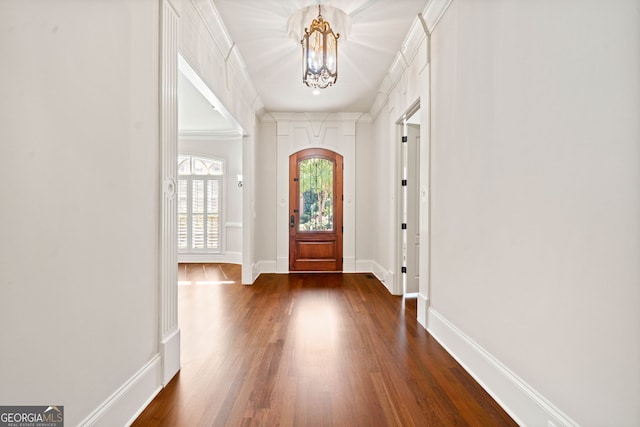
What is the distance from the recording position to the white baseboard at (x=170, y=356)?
7.47ft

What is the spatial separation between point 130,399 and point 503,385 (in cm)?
204

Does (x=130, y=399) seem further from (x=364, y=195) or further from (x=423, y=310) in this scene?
(x=364, y=195)

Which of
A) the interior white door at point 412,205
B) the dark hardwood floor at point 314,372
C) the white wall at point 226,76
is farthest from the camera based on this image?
the interior white door at point 412,205

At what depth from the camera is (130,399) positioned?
1.89 meters

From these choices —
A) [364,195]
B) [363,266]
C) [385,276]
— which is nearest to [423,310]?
[385,276]

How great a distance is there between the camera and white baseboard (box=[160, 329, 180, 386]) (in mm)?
2277

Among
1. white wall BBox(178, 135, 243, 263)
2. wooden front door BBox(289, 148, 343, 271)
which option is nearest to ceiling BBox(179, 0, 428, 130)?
wooden front door BBox(289, 148, 343, 271)

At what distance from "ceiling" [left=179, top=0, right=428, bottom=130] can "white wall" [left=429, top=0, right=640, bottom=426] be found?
842 millimetres

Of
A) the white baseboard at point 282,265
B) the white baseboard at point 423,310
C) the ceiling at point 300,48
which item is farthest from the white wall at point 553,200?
the white baseboard at point 282,265

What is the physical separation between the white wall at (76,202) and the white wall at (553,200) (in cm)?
208

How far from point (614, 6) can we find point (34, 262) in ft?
7.62

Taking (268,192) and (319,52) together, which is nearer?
(319,52)

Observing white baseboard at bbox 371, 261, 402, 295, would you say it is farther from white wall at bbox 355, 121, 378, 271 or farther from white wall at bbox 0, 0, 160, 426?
white wall at bbox 0, 0, 160, 426

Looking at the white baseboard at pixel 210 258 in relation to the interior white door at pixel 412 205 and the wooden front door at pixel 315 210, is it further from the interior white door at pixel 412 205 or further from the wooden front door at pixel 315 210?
the interior white door at pixel 412 205
